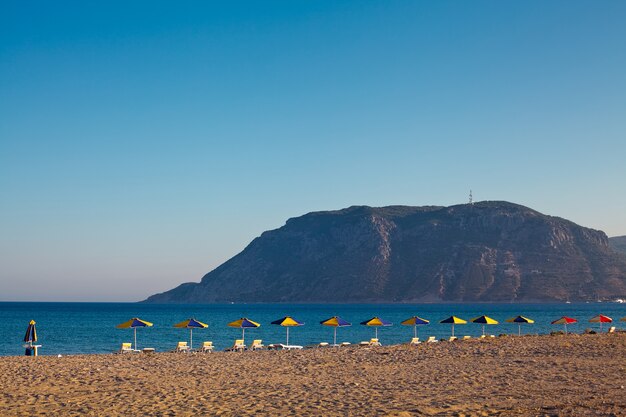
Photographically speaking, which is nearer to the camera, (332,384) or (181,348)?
(332,384)

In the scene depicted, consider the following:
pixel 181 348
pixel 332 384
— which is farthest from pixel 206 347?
pixel 332 384

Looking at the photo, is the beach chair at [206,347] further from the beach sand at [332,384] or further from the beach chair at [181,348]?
the beach sand at [332,384]

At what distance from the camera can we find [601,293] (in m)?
184

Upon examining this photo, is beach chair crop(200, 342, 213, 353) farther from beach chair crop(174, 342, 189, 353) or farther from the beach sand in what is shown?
the beach sand

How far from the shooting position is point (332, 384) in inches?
685

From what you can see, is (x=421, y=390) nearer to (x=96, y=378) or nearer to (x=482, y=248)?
(x=96, y=378)

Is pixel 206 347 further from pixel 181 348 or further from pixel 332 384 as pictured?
pixel 332 384

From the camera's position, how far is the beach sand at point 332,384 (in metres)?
13.5

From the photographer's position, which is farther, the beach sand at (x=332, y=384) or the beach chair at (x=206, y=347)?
the beach chair at (x=206, y=347)

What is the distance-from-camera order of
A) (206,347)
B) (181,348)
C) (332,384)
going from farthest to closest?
(206,347) < (181,348) < (332,384)

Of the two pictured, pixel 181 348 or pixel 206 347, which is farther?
pixel 206 347

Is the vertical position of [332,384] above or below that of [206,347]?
above

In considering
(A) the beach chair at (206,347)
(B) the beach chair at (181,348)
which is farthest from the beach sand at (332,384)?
(A) the beach chair at (206,347)

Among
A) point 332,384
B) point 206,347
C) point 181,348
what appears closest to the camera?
point 332,384
